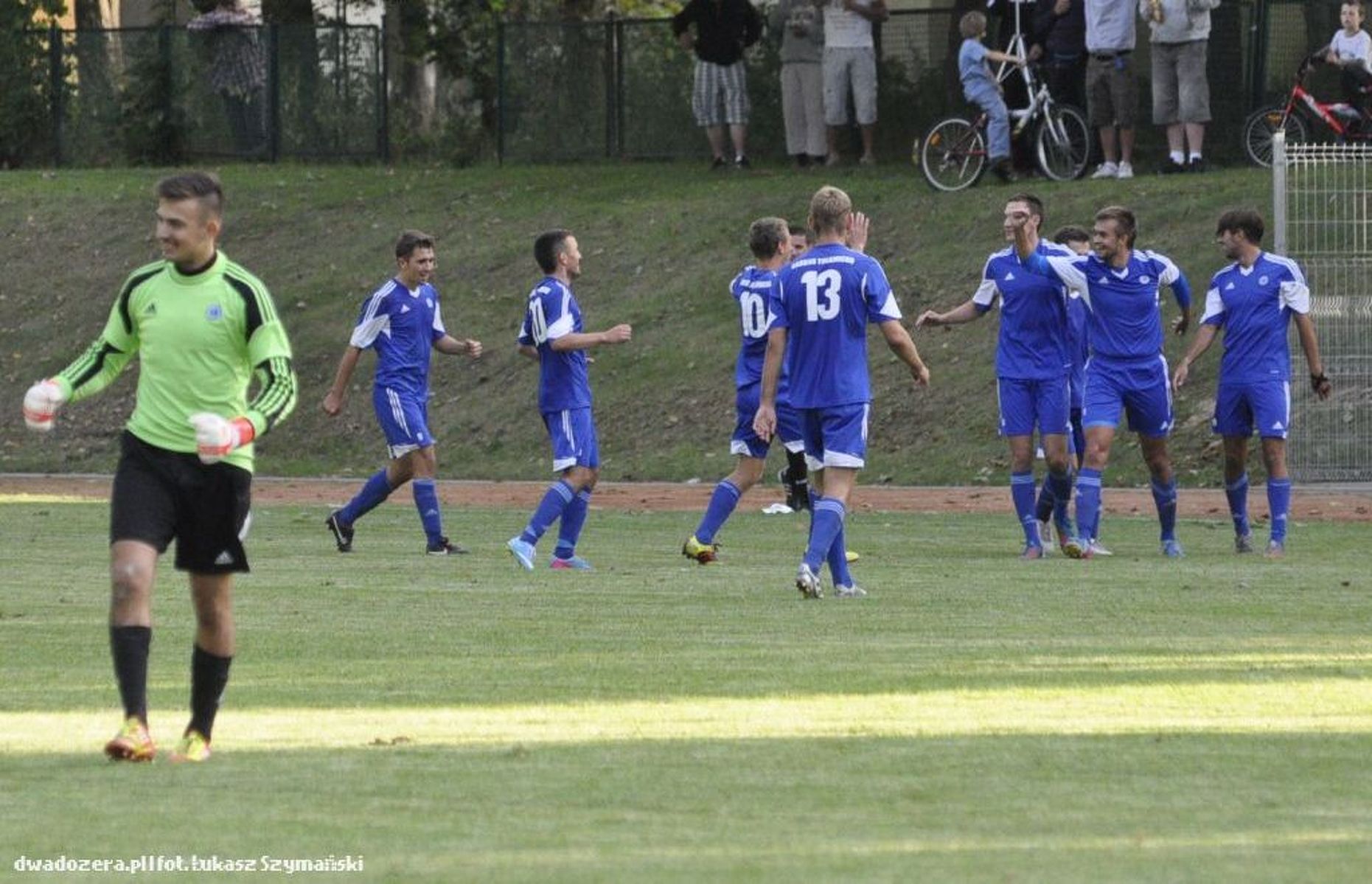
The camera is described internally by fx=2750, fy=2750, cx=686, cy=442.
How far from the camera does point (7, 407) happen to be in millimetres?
32781

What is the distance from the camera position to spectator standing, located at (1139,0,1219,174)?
94.3 feet

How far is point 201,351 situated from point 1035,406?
31.0ft

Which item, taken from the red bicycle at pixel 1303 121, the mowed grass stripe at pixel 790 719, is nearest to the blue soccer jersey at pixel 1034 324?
the mowed grass stripe at pixel 790 719

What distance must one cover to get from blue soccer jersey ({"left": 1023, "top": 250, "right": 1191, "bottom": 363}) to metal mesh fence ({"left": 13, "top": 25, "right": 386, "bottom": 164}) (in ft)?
76.8

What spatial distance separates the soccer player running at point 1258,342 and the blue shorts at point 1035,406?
0.72m

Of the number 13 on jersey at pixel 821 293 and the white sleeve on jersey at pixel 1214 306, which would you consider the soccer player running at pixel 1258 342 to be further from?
the number 13 on jersey at pixel 821 293

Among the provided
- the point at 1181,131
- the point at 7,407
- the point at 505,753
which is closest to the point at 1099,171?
the point at 1181,131

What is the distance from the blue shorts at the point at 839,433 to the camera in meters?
13.9

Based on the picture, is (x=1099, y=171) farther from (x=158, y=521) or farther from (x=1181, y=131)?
(x=158, y=521)

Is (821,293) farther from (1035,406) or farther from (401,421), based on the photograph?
(401,421)

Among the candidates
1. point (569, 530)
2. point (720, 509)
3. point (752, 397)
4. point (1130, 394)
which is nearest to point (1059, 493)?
point (1130, 394)

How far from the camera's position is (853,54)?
3197cm

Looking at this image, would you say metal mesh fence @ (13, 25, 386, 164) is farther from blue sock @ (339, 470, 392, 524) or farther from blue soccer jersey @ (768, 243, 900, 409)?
blue soccer jersey @ (768, 243, 900, 409)

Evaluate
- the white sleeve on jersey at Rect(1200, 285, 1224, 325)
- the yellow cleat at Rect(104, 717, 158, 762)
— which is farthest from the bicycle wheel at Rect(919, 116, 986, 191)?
the yellow cleat at Rect(104, 717, 158, 762)
